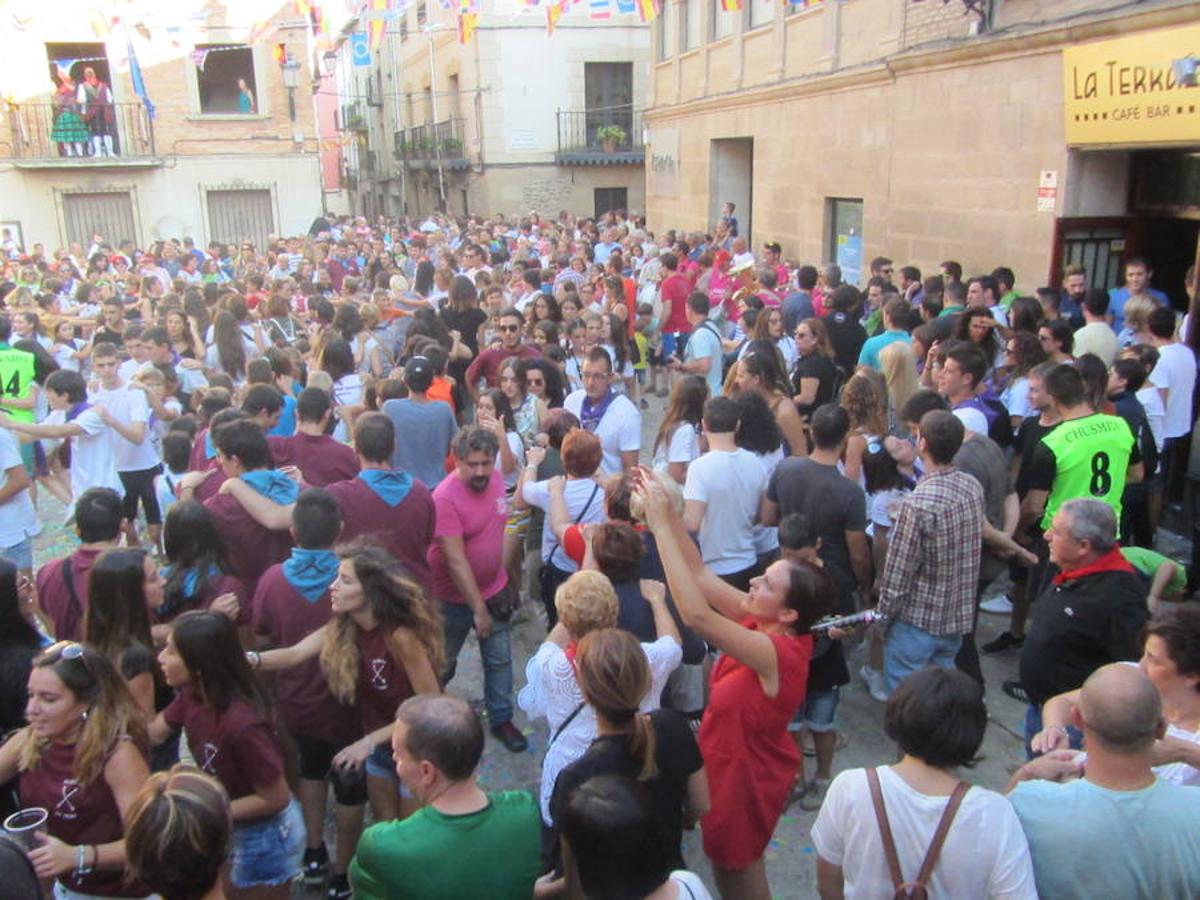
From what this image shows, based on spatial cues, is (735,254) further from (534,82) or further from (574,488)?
(534,82)

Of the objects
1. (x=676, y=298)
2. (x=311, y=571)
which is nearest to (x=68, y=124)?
(x=676, y=298)

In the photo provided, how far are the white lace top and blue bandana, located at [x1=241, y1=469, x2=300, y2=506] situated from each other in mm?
1622

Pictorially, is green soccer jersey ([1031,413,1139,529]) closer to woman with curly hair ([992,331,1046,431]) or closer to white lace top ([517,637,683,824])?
woman with curly hair ([992,331,1046,431])

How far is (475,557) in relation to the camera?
4.42 m

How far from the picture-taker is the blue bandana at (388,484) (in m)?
4.13

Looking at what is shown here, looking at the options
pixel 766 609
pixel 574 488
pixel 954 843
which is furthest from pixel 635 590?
pixel 954 843

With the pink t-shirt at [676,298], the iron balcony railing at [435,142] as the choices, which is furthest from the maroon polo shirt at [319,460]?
the iron balcony railing at [435,142]

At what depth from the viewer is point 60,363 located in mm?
8445

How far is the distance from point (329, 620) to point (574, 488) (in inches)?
51.8

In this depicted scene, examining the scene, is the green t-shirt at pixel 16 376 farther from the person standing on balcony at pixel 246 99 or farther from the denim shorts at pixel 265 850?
the person standing on balcony at pixel 246 99

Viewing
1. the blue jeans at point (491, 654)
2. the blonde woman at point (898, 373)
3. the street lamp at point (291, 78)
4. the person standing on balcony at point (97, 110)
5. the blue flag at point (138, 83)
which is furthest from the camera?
the street lamp at point (291, 78)

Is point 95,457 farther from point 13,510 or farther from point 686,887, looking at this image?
point 686,887

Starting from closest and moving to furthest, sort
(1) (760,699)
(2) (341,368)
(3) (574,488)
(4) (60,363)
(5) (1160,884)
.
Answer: (5) (1160,884), (1) (760,699), (3) (574,488), (2) (341,368), (4) (60,363)

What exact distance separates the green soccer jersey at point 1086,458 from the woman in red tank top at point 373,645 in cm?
316
